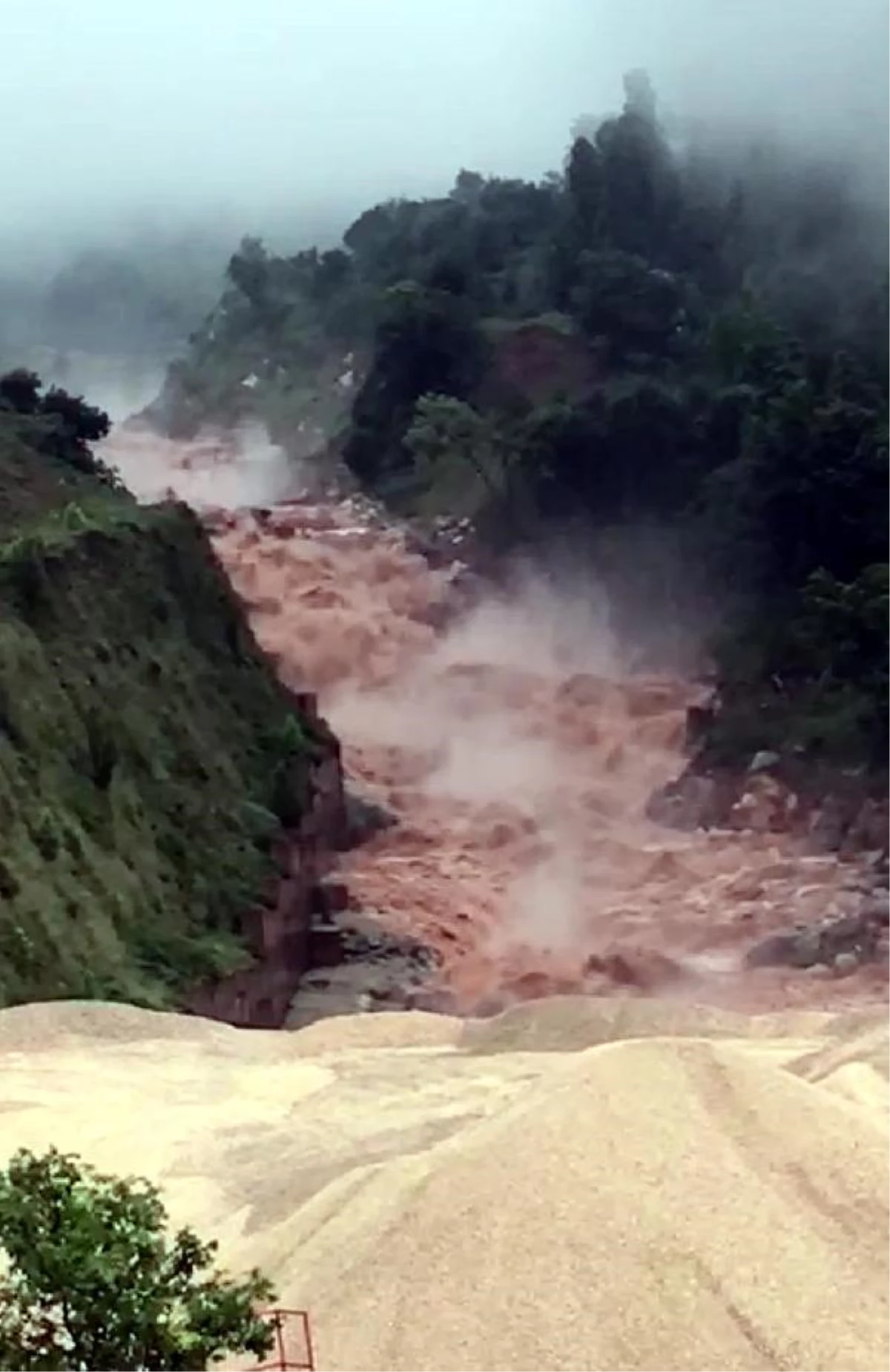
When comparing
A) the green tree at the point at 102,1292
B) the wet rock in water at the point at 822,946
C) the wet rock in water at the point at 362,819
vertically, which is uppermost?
the wet rock in water at the point at 362,819

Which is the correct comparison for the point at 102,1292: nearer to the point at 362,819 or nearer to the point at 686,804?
the point at 362,819

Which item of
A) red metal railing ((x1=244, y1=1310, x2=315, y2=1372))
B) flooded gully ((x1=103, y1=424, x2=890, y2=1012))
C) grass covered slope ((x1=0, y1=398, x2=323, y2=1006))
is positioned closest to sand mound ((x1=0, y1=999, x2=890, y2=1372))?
red metal railing ((x1=244, y1=1310, x2=315, y2=1372))

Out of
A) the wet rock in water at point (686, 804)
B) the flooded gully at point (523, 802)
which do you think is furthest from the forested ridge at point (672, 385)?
the flooded gully at point (523, 802)

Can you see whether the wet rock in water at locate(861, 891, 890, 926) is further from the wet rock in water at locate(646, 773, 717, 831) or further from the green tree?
the green tree

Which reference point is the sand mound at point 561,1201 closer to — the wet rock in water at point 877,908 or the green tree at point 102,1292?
the green tree at point 102,1292

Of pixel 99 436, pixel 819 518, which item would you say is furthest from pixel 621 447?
pixel 99 436

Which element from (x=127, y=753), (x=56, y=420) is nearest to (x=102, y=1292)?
(x=127, y=753)
